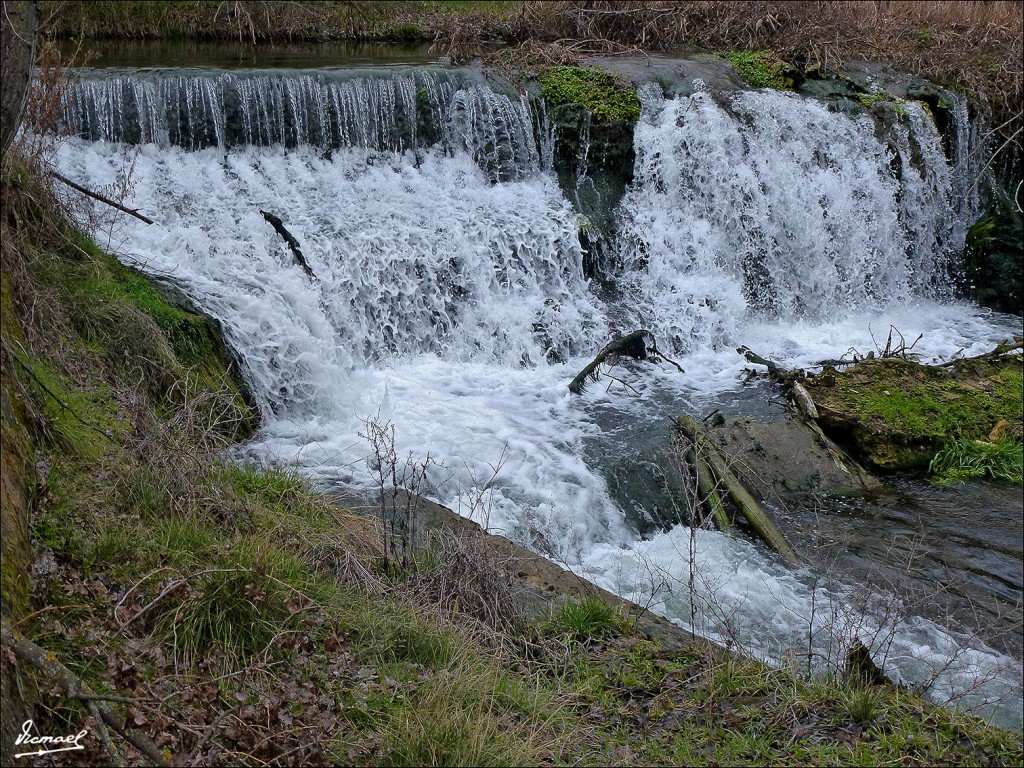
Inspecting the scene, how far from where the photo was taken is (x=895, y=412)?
7344 mm

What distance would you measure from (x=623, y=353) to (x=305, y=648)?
5798mm

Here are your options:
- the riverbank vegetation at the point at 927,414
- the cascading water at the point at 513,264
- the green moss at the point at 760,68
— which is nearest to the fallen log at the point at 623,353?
the cascading water at the point at 513,264

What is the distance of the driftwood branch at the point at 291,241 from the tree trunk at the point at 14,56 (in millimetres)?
5308

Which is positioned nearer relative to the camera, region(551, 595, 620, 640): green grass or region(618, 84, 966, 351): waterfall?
region(551, 595, 620, 640): green grass

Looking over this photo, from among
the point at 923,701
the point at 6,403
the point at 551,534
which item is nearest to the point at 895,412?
the point at 551,534

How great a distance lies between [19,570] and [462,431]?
435cm

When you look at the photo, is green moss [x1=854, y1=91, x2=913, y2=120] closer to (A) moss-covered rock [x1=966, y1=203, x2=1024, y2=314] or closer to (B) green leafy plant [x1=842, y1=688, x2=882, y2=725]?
(A) moss-covered rock [x1=966, y1=203, x2=1024, y2=314]

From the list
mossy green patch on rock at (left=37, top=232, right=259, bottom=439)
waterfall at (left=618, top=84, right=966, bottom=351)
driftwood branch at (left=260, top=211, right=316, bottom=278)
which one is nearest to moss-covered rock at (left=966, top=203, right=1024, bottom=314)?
waterfall at (left=618, top=84, right=966, bottom=351)

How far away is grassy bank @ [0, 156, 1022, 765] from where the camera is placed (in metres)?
3.12

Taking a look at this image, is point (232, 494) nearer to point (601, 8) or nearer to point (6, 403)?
point (6, 403)

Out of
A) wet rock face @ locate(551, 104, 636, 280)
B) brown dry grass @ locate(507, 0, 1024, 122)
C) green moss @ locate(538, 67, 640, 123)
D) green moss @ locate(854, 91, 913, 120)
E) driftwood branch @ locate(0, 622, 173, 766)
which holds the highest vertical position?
brown dry grass @ locate(507, 0, 1024, 122)

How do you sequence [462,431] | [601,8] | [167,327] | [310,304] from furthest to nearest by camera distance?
[601,8]
[310,304]
[462,431]
[167,327]

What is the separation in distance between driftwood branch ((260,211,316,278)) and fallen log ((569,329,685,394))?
8.50 ft
